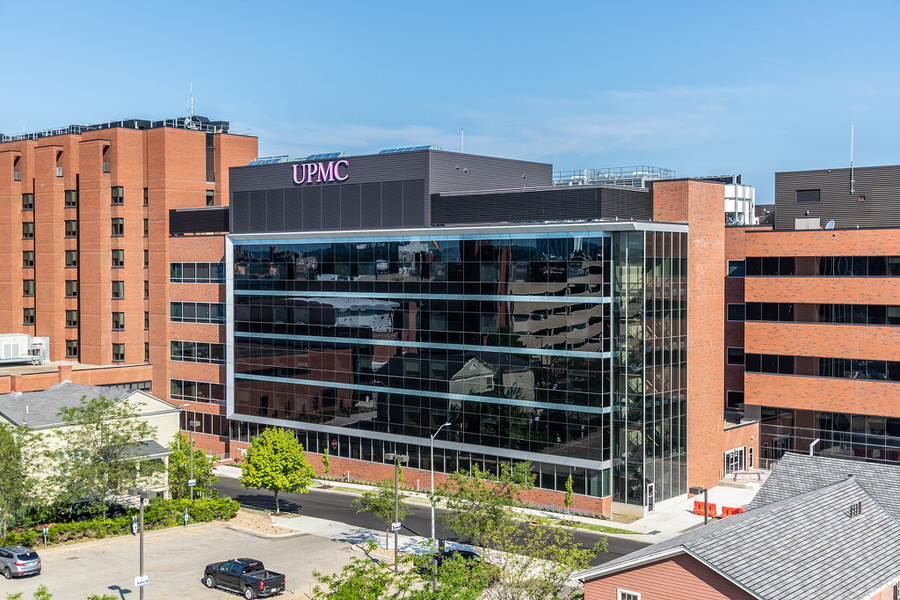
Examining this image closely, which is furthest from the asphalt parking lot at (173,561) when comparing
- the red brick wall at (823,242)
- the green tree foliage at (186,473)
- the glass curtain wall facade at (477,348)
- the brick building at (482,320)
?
the red brick wall at (823,242)

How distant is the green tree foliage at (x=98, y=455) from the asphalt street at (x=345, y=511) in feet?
33.6

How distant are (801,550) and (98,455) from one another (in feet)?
145

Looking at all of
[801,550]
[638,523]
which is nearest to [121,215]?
[638,523]

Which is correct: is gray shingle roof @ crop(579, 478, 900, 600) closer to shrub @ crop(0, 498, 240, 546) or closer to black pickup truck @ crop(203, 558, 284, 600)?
black pickup truck @ crop(203, 558, 284, 600)

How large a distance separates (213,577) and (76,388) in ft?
104

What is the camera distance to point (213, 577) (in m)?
48.2

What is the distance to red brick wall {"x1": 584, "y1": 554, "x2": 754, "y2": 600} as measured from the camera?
31.5m

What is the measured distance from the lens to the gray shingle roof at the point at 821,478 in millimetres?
44875

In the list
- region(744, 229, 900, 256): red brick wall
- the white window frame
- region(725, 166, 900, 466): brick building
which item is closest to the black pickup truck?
the white window frame

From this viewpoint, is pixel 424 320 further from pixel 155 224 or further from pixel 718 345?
pixel 155 224

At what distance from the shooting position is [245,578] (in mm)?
46594

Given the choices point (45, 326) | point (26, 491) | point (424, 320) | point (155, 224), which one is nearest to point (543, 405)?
point (424, 320)

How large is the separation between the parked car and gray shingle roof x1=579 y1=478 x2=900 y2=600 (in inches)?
1211

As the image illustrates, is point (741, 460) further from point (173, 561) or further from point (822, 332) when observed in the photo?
point (173, 561)
